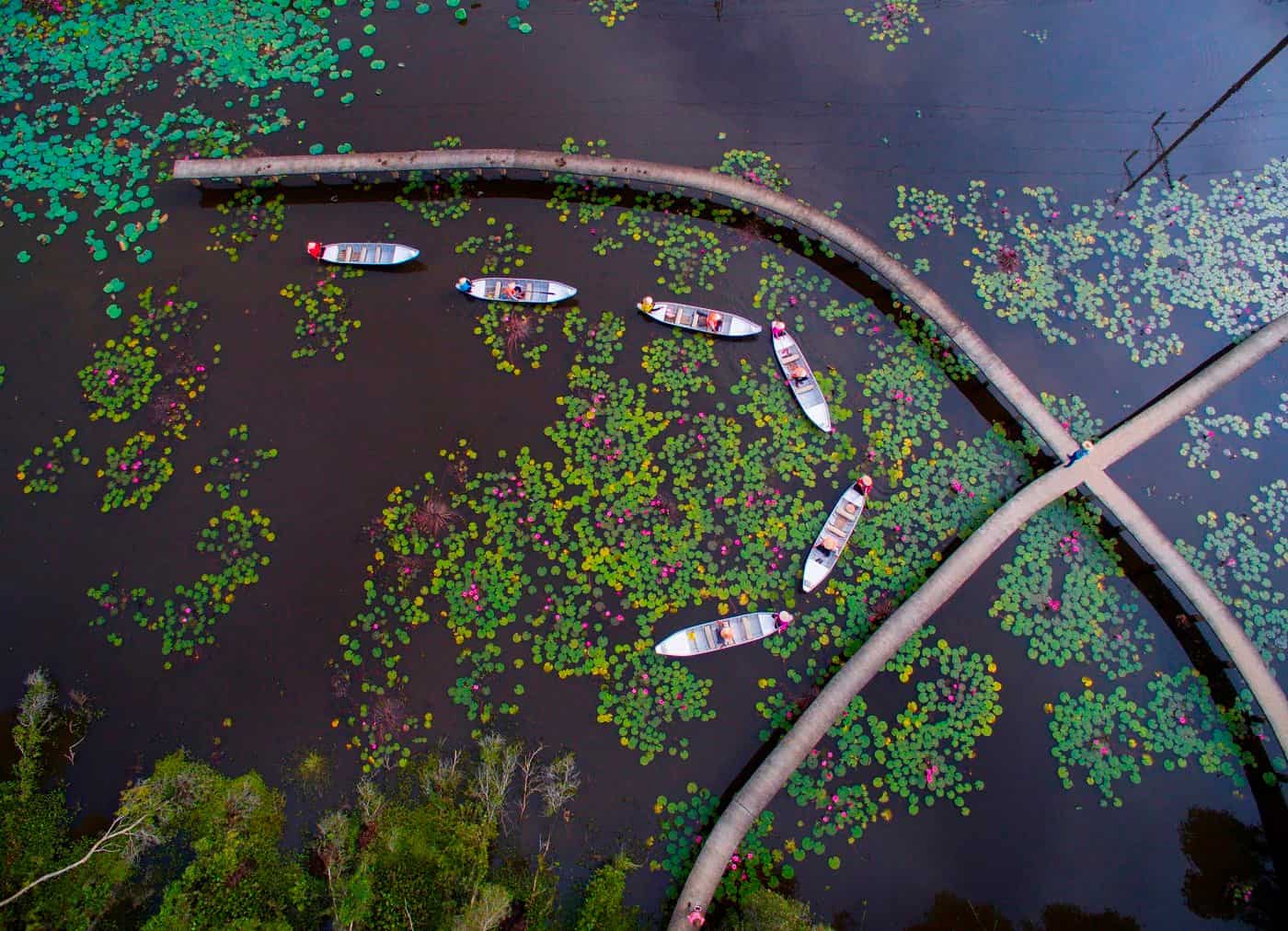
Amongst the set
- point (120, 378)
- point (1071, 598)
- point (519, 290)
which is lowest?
point (1071, 598)

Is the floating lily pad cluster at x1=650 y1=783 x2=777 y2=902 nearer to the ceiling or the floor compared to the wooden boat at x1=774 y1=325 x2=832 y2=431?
nearer to the floor

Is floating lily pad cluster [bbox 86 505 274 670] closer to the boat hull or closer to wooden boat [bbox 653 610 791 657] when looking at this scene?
wooden boat [bbox 653 610 791 657]

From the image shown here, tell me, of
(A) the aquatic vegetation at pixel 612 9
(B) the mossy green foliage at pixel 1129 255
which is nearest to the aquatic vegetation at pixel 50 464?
(A) the aquatic vegetation at pixel 612 9

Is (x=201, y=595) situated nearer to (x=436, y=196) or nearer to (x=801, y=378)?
(x=436, y=196)

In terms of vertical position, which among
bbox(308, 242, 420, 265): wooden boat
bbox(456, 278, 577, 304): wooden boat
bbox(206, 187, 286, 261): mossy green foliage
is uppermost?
bbox(206, 187, 286, 261): mossy green foliage

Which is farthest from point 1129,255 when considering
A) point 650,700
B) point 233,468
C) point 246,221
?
point 246,221

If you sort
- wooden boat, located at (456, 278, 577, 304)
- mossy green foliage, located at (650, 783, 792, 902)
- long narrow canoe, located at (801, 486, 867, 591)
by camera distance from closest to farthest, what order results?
mossy green foliage, located at (650, 783, 792, 902), long narrow canoe, located at (801, 486, 867, 591), wooden boat, located at (456, 278, 577, 304)

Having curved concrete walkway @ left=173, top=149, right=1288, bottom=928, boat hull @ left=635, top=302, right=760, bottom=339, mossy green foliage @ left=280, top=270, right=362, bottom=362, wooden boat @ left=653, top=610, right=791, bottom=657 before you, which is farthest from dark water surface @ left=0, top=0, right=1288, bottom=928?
curved concrete walkway @ left=173, top=149, right=1288, bottom=928
